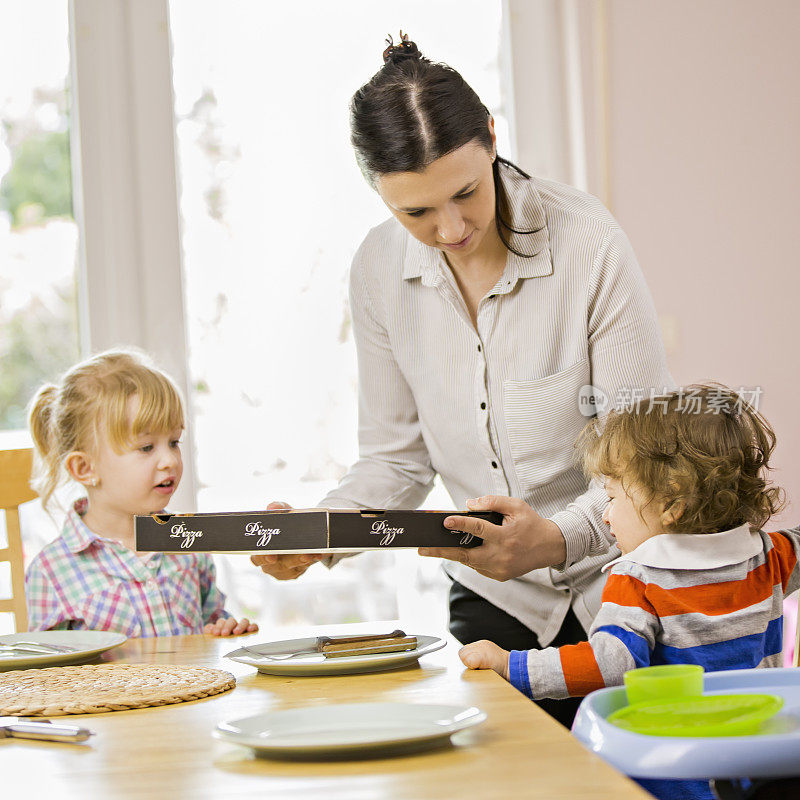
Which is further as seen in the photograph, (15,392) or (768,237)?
(768,237)

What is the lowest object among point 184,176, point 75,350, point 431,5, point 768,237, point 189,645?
point 189,645

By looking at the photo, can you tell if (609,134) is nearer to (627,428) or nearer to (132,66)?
(132,66)

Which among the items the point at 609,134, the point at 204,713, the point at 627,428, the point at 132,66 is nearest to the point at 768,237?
the point at 609,134

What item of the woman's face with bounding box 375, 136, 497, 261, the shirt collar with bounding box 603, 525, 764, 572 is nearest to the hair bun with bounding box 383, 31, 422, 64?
the woman's face with bounding box 375, 136, 497, 261

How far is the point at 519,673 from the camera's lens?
112 cm

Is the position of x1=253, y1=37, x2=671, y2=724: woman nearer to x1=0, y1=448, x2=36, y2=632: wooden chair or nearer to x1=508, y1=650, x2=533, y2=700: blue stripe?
x1=508, y1=650, x2=533, y2=700: blue stripe

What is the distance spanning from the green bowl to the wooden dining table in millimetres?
63

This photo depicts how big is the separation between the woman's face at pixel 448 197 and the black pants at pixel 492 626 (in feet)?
1.99

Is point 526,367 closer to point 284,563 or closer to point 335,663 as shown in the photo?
point 284,563

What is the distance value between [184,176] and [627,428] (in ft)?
5.03

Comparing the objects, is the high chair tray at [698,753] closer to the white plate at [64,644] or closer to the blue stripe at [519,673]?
the blue stripe at [519,673]

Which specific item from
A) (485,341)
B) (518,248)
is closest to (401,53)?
(518,248)

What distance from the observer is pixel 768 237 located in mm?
2639

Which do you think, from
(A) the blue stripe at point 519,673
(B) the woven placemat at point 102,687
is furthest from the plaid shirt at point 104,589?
(A) the blue stripe at point 519,673
